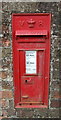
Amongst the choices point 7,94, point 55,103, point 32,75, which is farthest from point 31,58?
point 55,103

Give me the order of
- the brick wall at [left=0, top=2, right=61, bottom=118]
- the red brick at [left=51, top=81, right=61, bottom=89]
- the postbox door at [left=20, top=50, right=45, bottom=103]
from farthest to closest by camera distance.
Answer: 1. the red brick at [left=51, top=81, right=61, bottom=89]
2. the postbox door at [left=20, top=50, right=45, bottom=103]
3. the brick wall at [left=0, top=2, right=61, bottom=118]

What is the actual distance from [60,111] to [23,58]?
1173 millimetres

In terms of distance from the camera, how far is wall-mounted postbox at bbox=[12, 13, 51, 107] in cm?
344

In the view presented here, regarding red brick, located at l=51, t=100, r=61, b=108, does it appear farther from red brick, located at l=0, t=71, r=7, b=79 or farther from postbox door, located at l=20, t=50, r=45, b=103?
red brick, located at l=0, t=71, r=7, b=79

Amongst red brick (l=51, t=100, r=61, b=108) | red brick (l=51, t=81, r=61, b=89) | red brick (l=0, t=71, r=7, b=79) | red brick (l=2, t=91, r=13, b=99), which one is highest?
red brick (l=0, t=71, r=7, b=79)

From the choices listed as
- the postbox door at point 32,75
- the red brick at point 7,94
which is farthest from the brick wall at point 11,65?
the postbox door at point 32,75

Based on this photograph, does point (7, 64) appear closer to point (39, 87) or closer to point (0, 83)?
point (0, 83)

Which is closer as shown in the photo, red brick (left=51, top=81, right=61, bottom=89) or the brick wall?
the brick wall

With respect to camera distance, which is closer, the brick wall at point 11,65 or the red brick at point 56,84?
the brick wall at point 11,65

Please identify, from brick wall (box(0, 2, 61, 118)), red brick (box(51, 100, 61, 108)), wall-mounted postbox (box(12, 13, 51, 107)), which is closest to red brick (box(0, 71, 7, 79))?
brick wall (box(0, 2, 61, 118))

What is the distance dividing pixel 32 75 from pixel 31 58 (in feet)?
0.96

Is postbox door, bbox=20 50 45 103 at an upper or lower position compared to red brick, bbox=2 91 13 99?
upper

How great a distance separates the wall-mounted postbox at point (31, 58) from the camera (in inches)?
135

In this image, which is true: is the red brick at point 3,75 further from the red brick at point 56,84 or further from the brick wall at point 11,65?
the red brick at point 56,84
